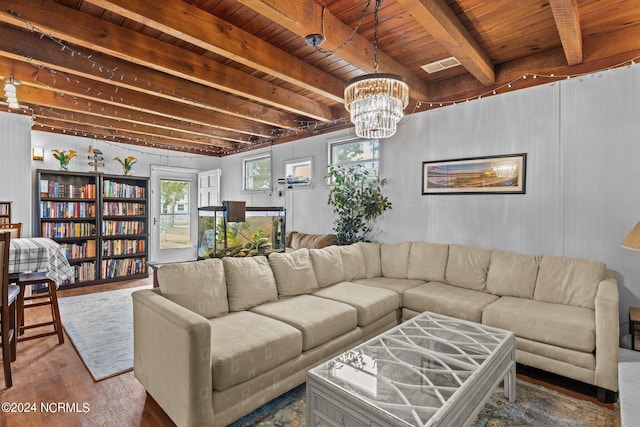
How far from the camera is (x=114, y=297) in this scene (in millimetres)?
4406

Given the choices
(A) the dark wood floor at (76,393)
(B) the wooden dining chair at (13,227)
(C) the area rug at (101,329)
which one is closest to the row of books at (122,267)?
(C) the area rug at (101,329)

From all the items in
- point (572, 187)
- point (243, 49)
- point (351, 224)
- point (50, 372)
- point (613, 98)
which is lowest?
point (50, 372)

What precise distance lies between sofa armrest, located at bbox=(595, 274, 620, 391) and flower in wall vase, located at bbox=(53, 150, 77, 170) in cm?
662

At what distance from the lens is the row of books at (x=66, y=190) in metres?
4.77

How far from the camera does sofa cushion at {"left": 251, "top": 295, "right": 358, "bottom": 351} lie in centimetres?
221

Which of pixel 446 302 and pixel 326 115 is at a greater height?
pixel 326 115

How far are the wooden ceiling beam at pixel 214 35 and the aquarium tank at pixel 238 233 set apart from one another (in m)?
1.26

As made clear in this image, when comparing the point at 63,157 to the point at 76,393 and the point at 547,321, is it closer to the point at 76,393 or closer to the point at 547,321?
the point at 76,393

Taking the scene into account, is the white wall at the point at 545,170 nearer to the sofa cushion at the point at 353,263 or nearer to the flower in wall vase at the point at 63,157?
the sofa cushion at the point at 353,263

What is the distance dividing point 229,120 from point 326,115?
4.96 ft

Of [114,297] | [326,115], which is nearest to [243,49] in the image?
[326,115]

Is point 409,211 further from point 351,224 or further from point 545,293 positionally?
point 545,293

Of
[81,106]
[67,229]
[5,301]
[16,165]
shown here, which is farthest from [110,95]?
[67,229]

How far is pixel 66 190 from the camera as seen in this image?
196 inches
